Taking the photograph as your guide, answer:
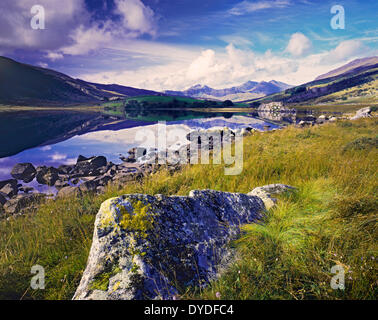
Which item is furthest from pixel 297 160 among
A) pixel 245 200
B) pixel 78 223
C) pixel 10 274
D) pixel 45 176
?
pixel 45 176

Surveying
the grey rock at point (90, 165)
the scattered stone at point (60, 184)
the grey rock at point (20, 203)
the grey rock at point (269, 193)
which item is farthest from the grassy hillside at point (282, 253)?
the grey rock at point (90, 165)

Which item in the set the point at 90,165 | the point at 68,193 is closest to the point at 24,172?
the point at 90,165

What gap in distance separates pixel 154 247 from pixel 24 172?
17.3 metres

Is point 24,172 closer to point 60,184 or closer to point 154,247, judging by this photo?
point 60,184

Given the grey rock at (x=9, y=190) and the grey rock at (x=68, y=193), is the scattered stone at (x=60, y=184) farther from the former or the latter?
the grey rock at (x=68, y=193)

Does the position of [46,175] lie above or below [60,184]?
above

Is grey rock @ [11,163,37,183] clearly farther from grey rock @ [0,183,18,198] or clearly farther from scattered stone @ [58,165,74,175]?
grey rock @ [0,183,18,198]

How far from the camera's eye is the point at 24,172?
49.5ft

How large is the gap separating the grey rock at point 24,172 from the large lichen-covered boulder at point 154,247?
629 inches

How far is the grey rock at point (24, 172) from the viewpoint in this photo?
48.6 ft

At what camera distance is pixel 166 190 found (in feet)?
20.1

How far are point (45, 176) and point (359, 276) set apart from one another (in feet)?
54.8

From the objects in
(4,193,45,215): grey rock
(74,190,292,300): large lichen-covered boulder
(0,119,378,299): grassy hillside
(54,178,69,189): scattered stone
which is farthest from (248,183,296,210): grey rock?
(54,178,69,189): scattered stone
